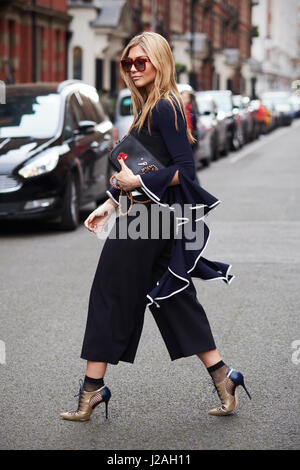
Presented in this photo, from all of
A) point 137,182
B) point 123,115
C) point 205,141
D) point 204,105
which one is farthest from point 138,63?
point 204,105

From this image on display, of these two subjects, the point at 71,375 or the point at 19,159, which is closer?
the point at 71,375

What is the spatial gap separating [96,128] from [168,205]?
9.53 meters

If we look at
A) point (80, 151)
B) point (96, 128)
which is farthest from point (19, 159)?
point (96, 128)

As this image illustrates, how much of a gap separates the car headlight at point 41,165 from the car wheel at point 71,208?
41 centimetres

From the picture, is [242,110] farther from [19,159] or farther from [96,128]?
[19,159]

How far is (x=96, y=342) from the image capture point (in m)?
4.63

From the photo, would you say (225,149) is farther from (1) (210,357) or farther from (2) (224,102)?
(1) (210,357)

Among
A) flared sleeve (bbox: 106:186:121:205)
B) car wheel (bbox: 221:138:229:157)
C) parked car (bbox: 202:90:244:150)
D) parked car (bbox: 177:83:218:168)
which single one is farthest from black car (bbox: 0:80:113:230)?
parked car (bbox: 202:90:244:150)

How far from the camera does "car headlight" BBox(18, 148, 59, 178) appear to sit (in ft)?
37.9

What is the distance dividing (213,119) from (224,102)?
5214 mm

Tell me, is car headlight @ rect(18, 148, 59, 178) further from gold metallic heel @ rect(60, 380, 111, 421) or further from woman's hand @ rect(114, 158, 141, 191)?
woman's hand @ rect(114, 158, 141, 191)

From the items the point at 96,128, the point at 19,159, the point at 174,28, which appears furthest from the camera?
the point at 174,28

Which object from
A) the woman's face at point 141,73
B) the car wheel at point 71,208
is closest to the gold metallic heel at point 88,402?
the woman's face at point 141,73

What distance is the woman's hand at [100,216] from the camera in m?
4.77
